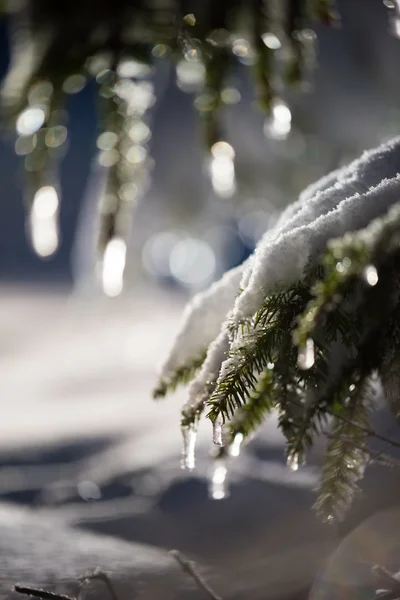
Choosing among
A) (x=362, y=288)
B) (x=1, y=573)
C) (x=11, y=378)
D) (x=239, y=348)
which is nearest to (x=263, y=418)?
(x=239, y=348)

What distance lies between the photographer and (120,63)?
165 centimetres

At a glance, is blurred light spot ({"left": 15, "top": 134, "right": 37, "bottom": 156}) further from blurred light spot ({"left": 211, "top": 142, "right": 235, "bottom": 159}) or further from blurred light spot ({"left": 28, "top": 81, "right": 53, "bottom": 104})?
blurred light spot ({"left": 211, "top": 142, "right": 235, "bottom": 159})

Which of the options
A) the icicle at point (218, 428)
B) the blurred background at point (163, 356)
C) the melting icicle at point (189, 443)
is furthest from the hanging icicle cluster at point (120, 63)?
the icicle at point (218, 428)

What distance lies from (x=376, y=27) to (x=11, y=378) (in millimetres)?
3735

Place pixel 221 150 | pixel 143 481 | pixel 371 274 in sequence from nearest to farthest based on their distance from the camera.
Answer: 1. pixel 371 274
2. pixel 221 150
3. pixel 143 481

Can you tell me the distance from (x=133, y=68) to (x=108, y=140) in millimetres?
256

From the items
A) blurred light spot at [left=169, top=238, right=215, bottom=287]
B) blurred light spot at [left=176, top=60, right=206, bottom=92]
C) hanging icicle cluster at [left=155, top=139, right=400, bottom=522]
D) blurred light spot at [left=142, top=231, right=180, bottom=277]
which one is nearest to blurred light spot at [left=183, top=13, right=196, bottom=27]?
blurred light spot at [left=176, top=60, right=206, bottom=92]

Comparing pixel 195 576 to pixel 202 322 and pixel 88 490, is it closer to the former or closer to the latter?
pixel 202 322

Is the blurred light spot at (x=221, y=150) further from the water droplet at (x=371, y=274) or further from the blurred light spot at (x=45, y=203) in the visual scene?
the water droplet at (x=371, y=274)

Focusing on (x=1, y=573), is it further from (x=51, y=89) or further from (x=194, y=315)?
(x=51, y=89)

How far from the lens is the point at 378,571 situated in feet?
4.26

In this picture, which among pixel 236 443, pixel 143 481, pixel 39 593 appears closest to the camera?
pixel 236 443

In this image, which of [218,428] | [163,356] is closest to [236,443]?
[218,428]

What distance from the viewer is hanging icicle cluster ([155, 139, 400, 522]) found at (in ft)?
3.19
